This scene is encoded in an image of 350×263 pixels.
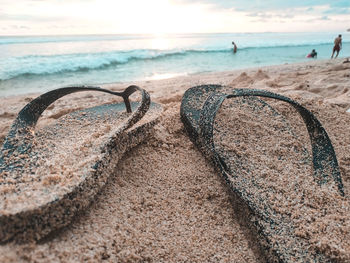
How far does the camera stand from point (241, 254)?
0.95m

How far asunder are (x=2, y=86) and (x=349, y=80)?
20.3ft

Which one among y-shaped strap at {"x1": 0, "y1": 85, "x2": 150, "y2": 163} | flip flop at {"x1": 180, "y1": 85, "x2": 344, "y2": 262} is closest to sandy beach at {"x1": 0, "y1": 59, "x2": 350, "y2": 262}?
flip flop at {"x1": 180, "y1": 85, "x2": 344, "y2": 262}

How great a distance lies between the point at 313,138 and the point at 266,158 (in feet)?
1.02

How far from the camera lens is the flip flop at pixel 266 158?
3.12 ft

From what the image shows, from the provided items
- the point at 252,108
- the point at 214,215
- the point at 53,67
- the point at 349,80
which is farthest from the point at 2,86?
the point at 349,80

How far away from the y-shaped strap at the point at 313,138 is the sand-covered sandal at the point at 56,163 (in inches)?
13.5

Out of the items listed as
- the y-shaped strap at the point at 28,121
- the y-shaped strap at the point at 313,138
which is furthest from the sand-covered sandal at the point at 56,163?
the y-shaped strap at the point at 313,138

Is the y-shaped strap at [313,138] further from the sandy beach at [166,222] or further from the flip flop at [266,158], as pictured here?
the sandy beach at [166,222]

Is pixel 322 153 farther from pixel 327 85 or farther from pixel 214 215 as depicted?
pixel 327 85

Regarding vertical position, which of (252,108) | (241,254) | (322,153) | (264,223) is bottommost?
(241,254)

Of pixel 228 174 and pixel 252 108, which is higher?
pixel 252 108

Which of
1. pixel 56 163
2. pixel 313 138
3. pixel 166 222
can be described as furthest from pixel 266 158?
pixel 56 163

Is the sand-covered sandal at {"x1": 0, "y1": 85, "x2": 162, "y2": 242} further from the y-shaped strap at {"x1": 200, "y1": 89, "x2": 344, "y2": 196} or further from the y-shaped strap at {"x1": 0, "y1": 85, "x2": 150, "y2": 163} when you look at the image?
Answer: the y-shaped strap at {"x1": 200, "y1": 89, "x2": 344, "y2": 196}

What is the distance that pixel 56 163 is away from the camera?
1.08 meters
